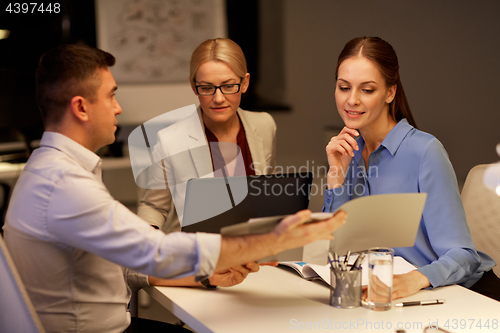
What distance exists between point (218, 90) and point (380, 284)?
109cm

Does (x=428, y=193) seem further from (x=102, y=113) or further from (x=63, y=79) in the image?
(x=63, y=79)

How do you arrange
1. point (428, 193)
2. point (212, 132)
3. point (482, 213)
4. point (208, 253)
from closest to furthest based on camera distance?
point (208, 253)
point (428, 193)
point (482, 213)
point (212, 132)

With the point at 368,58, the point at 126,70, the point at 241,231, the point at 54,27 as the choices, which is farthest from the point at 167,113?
the point at 241,231

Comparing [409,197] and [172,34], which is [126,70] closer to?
[172,34]

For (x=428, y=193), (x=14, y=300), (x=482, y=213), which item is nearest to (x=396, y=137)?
(x=428, y=193)

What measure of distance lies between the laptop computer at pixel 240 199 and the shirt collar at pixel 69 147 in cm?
29

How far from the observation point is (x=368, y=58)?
167cm

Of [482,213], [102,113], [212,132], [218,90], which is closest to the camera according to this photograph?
[102,113]

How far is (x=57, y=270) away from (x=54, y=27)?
158 cm

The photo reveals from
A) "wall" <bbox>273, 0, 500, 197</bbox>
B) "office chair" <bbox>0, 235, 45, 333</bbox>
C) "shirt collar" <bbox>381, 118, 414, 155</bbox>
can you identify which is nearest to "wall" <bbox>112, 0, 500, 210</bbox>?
"wall" <bbox>273, 0, 500, 197</bbox>

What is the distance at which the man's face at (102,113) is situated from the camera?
121cm

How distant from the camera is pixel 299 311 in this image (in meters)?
1.13

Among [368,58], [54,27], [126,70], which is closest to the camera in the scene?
[368,58]

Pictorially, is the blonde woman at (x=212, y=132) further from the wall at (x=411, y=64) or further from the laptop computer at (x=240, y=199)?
the wall at (x=411, y=64)
